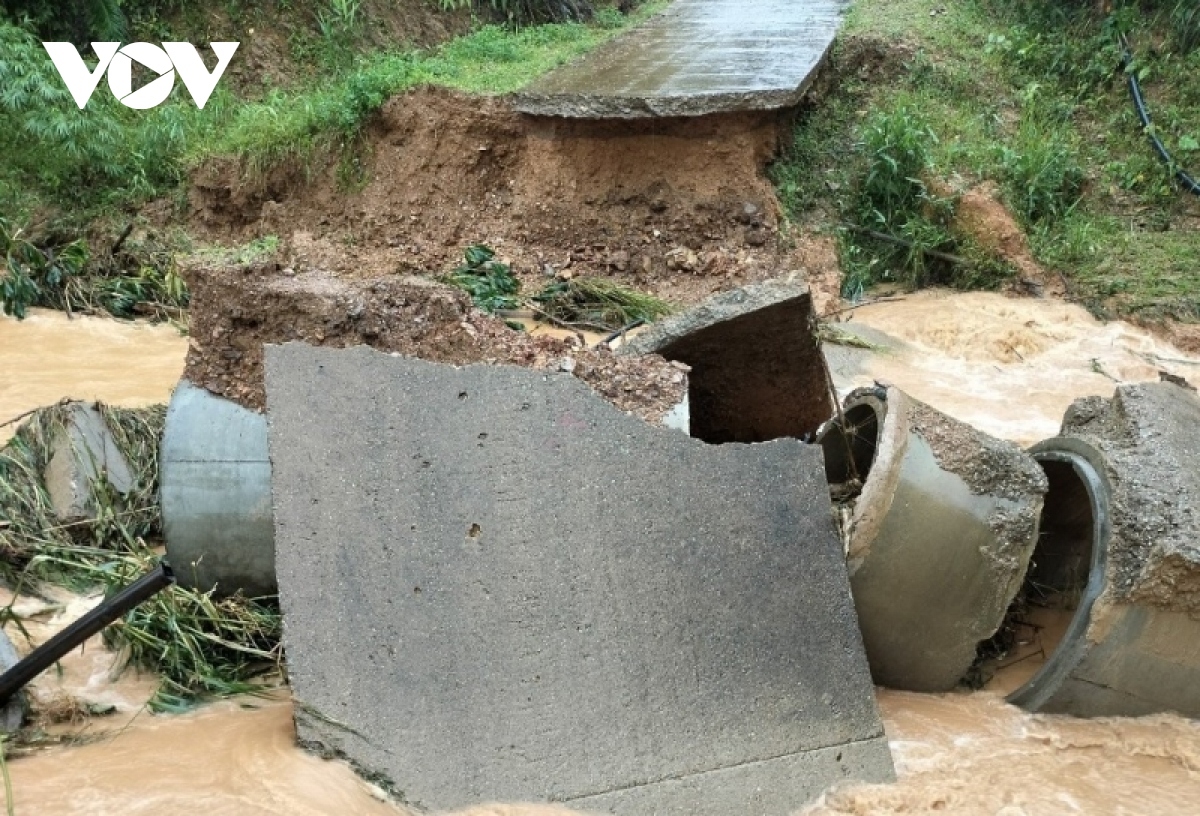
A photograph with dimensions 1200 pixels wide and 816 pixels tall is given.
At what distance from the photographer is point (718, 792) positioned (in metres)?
3.33

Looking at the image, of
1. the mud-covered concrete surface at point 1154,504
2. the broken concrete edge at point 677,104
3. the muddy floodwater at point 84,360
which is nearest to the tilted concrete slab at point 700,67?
the broken concrete edge at point 677,104

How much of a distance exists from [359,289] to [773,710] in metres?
2.06

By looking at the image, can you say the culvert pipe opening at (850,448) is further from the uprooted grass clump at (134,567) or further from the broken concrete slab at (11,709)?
the broken concrete slab at (11,709)

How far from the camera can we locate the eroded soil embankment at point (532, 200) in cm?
947

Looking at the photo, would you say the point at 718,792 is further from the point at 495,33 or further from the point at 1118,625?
the point at 495,33

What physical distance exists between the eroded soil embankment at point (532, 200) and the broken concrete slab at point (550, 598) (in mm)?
5533

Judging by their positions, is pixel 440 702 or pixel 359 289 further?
pixel 359 289

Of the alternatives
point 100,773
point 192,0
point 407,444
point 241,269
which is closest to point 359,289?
point 241,269

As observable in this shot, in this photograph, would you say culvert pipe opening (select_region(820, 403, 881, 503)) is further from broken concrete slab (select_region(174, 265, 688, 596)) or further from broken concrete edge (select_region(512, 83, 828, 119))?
broken concrete edge (select_region(512, 83, 828, 119))

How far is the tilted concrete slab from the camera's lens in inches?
356

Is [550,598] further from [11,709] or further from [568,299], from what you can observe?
[568,299]

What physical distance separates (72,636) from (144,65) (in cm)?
948

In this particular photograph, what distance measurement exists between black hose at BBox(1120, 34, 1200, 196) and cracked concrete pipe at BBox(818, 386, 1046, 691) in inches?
273

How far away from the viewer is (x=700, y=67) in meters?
9.97
